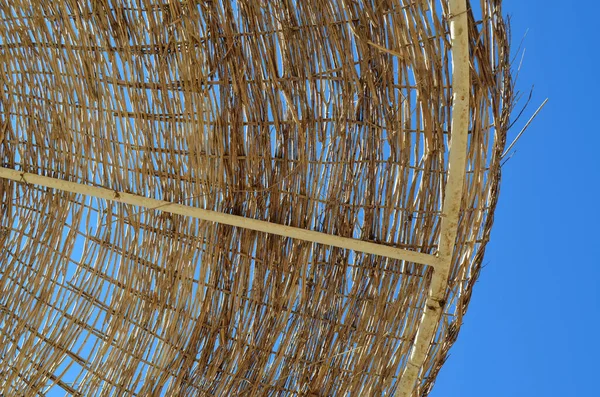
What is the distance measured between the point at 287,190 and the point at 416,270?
0.49 meters

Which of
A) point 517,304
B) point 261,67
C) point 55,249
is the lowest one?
point 517,304

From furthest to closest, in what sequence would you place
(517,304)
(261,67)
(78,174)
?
1. (517,304)
2. (78,174)
3. (261,67)

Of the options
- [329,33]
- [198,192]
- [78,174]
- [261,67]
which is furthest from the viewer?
[78,174]

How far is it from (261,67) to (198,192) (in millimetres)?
492

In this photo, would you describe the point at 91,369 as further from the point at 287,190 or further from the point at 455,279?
the point at 455,279

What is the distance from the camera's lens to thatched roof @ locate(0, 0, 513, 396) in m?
2.31

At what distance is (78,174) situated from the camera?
115 inches

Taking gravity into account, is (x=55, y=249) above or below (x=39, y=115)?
below

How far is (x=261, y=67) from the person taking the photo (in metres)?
2.54

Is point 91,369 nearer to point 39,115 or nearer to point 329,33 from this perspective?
point 39,115

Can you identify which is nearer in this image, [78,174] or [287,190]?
→ [287,190]

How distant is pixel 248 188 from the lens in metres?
2.67

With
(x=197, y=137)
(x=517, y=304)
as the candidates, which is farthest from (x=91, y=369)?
(x=517, y=304)

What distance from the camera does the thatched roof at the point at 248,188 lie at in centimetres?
231
